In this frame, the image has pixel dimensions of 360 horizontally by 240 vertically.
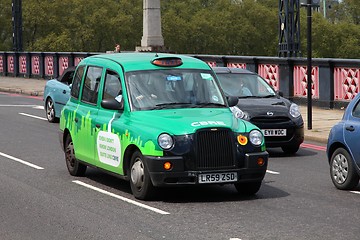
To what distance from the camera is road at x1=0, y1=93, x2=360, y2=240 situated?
956cm

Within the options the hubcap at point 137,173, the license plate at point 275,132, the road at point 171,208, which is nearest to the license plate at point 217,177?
the road at point 171,208

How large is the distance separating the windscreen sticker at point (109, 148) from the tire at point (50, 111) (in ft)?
36.3

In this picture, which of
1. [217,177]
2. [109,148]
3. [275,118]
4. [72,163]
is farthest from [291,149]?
[217,177]

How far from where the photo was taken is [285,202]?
1152 cm

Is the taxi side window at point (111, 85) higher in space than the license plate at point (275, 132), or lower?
higher

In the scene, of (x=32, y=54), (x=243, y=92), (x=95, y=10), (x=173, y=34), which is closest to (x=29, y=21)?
(x=95, y=10)

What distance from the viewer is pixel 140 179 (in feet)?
38.1

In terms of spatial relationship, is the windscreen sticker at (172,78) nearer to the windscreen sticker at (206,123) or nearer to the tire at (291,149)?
the windscreen sticker at (206,123)

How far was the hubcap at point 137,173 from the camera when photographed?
38.0ft

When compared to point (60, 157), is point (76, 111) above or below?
above

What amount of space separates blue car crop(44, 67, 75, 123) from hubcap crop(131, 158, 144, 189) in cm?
1134

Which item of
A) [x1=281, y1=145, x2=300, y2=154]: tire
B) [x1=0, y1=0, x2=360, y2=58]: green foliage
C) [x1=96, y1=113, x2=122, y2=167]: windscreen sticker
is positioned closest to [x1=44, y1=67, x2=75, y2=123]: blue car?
[x1=281, y1=145, x2=300, y2=154]: tire

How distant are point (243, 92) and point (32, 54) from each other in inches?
1190

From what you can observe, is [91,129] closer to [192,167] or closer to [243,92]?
[192,167]
